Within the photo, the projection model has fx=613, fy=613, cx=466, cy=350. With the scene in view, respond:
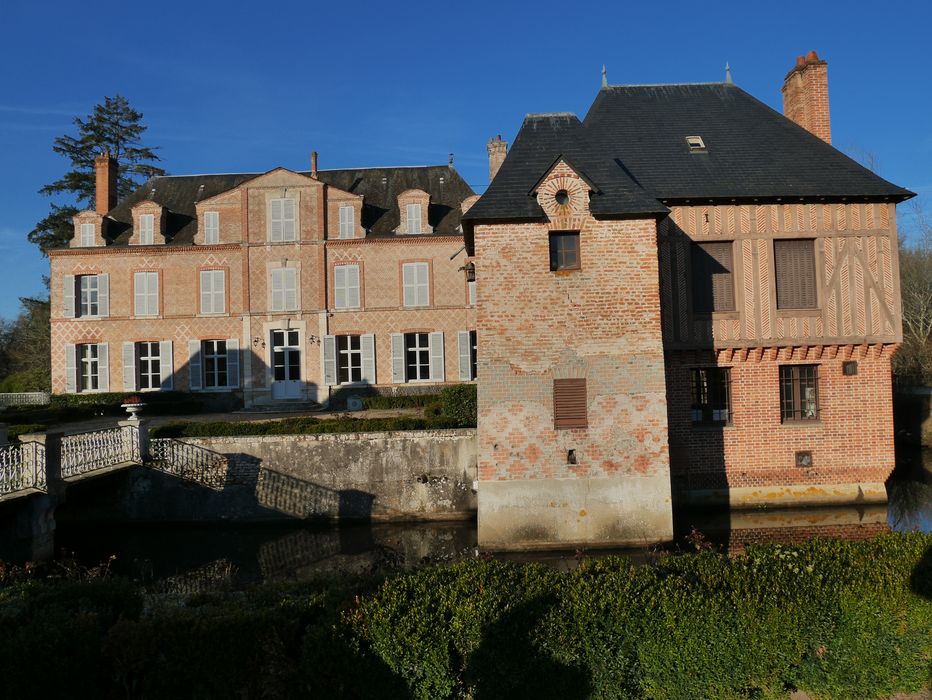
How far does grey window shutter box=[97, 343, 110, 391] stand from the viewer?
22391mm

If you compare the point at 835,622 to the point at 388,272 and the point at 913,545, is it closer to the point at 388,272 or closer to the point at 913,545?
the point at 913,545

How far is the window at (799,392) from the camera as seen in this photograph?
12961 mm

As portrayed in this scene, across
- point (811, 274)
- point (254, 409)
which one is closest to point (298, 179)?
point (254, 409)

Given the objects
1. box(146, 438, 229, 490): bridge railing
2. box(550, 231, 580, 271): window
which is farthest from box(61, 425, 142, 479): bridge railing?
box(550, 231, 580, 271): window

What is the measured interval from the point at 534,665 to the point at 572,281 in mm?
7077

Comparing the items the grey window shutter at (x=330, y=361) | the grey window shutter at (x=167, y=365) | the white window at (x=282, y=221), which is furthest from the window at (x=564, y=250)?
the grey window shutter at (x=167, y=365)

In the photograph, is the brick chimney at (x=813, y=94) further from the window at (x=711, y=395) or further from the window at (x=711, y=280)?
the window at (x=711, y=395)

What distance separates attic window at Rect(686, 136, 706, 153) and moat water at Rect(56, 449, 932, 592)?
783cm

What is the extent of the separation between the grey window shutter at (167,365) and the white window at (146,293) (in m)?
1.28

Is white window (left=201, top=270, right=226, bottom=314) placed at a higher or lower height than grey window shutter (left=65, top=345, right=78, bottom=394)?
higher

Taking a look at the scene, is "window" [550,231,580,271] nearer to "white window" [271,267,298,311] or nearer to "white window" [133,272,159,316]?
"white window" [271,267,298,311]

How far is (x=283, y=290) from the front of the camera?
22125mm

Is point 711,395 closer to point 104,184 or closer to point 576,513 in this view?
point 576,513

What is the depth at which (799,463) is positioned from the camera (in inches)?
503
